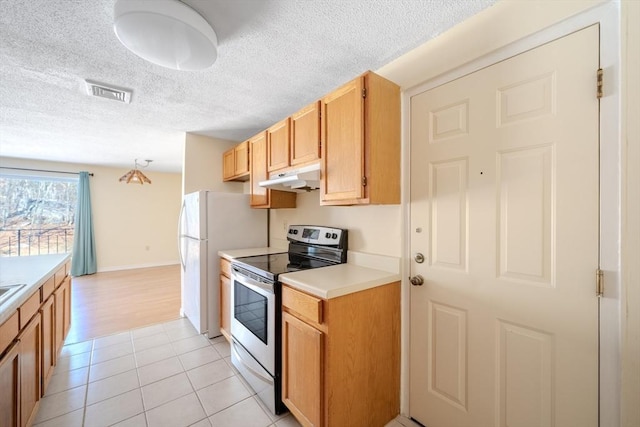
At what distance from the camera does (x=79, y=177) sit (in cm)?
519

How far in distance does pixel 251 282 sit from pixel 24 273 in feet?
5.02

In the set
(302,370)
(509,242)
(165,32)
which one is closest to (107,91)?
(165,32)

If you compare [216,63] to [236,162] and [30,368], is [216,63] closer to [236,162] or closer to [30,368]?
[236,162]

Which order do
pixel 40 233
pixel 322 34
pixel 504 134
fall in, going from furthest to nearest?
pixel 40 233 → pixel 322 34 → pixel 504 134

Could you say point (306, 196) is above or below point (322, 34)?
below

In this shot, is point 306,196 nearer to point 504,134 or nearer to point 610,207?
point 504,134

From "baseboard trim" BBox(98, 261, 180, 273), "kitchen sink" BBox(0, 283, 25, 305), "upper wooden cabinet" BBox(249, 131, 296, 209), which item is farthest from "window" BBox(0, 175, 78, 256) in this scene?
"kitchen sink" BBox(0, 283, 25, 305)

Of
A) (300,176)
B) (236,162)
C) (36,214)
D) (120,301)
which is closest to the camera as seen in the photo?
(300,176)

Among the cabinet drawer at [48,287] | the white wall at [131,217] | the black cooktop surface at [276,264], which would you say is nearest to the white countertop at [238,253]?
the black cooktop surface at [276,264]

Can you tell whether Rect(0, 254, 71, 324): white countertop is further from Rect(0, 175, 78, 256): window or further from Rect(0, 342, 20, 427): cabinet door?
Rect(0, 175, 78, 256): window

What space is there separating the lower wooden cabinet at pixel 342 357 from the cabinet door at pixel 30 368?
1.35m

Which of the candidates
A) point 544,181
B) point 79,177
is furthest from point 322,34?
point 79,177

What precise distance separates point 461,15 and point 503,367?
1.77 metres

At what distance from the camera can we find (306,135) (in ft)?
6.43
